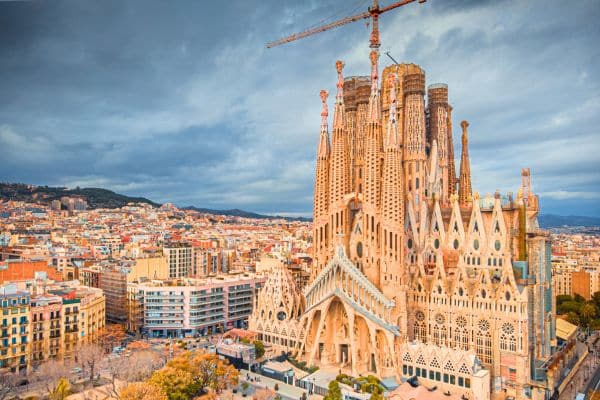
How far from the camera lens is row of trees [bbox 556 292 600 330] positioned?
71.9 meters

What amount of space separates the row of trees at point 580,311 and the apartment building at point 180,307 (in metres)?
44.3

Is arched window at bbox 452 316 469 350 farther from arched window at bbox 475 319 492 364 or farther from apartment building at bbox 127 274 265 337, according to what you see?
apartment building at bbox 127 274 265 337

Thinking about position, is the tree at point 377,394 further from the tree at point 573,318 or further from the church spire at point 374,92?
the tree at point 573,318

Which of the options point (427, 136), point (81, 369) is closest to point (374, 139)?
point (427, 136)

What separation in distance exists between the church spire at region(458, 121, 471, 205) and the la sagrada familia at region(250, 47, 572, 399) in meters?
8.45

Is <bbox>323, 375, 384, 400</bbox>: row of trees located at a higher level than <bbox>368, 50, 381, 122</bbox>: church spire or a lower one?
lower

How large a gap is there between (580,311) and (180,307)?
5617 centimetres

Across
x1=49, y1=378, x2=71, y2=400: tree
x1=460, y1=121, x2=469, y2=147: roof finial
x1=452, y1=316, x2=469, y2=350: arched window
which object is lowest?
x1=49, y1=378, x2=71, y2=400: tree

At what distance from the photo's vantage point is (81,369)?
48312 mm

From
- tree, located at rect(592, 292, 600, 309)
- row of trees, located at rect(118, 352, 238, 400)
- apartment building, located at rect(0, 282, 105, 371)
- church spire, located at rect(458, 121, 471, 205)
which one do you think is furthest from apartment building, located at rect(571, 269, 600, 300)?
apartment building, located at rect(0, 282, 105, 371)

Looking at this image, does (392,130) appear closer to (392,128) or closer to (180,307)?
(392,128)

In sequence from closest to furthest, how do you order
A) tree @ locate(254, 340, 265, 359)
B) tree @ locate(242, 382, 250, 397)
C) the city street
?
tree @ locate(242, 382, 250, 397)
the city street
tree @ locate(254, 340, 265, 359)

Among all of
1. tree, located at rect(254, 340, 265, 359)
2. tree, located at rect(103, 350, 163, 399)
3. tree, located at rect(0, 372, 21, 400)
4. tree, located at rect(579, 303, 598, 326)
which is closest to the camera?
tree, located at rect(0, 372, 21, 400)

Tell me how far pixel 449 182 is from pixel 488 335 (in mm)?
22147
